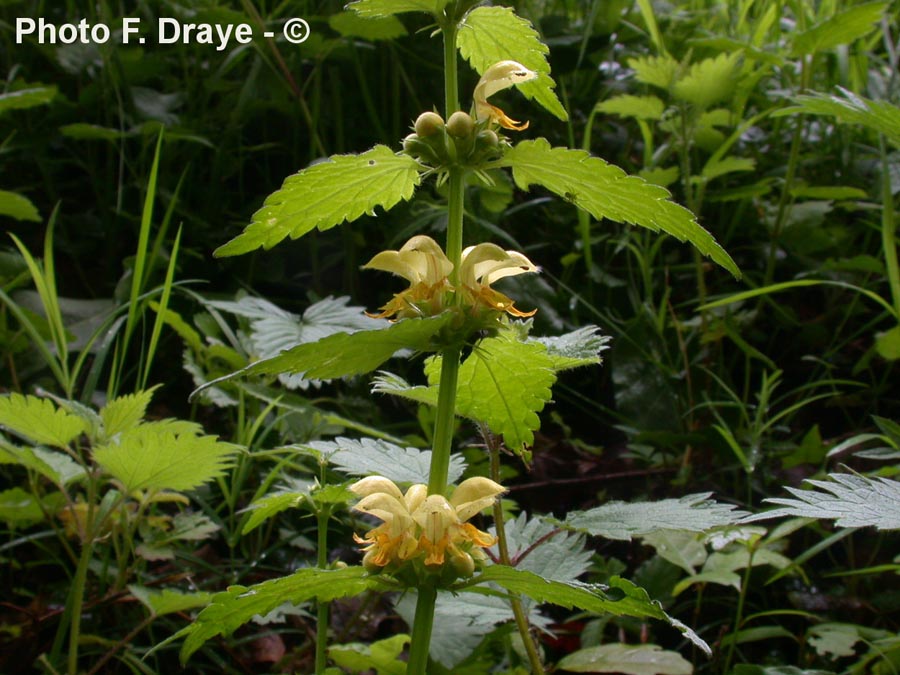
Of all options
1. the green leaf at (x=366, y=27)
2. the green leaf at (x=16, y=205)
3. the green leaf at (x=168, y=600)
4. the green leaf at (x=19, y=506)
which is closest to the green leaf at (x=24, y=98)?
the green leaf at (x=16, y=205)

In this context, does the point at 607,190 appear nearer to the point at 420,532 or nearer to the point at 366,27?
the point at 420,532

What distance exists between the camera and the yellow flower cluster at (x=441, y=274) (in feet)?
1.75

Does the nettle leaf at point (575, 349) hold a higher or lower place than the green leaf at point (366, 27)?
lower

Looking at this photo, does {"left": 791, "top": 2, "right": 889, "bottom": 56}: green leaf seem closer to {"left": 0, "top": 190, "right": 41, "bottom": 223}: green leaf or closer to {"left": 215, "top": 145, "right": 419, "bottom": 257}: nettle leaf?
{"left": 215, "top": 145, "right": 419, "bottom": 257}: nettle leaf

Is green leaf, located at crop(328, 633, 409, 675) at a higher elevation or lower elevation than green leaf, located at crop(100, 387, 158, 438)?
lower

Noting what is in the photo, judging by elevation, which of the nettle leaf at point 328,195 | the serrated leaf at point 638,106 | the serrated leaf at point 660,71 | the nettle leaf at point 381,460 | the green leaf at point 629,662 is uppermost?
the serrated leaf at point 660,71

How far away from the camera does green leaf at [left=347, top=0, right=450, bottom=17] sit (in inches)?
20.9

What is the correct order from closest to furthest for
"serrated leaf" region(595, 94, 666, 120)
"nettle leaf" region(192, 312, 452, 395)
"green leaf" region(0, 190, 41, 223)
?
"nettle leaf" region(192, 312, 452, 395) → "green leaf" region(0, 190, 41, 223) → "serrated leaf" region(595, 94, 666, 120)

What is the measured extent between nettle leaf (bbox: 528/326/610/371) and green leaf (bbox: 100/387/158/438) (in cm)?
40

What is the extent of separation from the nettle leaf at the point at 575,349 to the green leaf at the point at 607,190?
13 cm

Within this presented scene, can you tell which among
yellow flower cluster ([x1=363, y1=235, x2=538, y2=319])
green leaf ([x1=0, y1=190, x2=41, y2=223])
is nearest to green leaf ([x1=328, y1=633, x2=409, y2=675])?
yellow flower cluster ([x1=363, y1=235, x2=538, y2=319])

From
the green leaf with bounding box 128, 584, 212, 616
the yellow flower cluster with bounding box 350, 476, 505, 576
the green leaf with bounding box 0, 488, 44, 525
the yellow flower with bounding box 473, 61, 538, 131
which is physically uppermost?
the yellow flower with bounding box 473, 61, 538, 131

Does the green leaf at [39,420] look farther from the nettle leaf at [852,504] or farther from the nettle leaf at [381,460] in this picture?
the nettle leaf at [852,504]

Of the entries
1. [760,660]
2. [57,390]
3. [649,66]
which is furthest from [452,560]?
[649,66]
